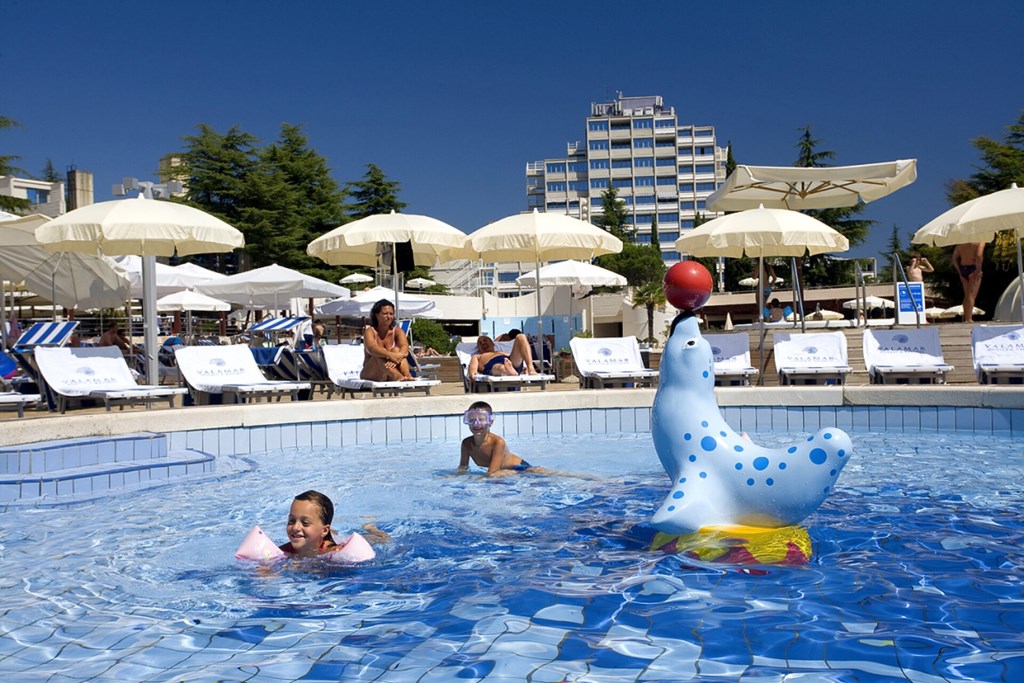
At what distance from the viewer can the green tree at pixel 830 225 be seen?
146ft

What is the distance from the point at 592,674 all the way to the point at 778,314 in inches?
550

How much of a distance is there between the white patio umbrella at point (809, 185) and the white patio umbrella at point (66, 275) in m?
8.70

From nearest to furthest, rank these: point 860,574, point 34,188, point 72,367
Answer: point 860,574 → point 72,367 → point 34,188

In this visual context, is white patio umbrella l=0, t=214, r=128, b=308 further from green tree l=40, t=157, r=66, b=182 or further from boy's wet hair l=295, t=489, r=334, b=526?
green tree l=40, t=157, r=66, b=182

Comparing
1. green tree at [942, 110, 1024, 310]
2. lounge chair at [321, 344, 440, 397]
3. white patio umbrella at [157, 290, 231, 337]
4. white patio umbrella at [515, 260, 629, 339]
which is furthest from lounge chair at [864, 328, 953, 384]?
green tree at [942, 110, 1024, 310]

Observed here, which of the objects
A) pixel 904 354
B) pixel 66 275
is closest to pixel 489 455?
pixel 904 354

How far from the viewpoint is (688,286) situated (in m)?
4.19

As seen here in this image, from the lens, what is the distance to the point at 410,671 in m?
2.89

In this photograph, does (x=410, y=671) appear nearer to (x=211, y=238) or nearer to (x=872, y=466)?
(x=872, y=466)

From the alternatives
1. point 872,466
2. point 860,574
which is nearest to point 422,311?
point 872,466

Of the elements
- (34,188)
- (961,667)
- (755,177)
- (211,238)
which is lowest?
(961,667)

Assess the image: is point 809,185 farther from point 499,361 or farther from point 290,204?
point 290,204

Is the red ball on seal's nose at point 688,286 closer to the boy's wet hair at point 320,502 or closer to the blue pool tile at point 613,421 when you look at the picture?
the boy's wet hair at point 320,502

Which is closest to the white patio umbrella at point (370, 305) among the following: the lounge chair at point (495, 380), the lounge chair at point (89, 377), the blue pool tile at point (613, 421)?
the lounge chair at point (495, 380)
